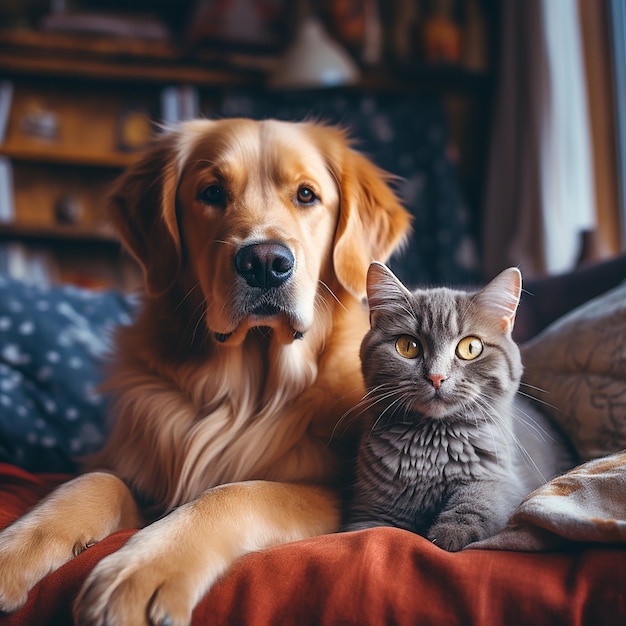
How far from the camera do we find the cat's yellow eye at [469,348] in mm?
1188

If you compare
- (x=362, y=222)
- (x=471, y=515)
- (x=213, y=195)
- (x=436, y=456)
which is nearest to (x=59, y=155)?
(x=213, y=195)

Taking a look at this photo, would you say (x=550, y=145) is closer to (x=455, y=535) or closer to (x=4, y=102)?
(x=455, y=535)

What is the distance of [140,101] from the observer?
4.28m

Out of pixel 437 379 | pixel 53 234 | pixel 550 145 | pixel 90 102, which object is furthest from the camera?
pixel 90 102

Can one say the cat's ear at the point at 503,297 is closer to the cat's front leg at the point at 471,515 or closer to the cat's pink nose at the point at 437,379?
the cat's pink nose at the point at 437,379

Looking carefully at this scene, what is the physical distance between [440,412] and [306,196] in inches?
25.8

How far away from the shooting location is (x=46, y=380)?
6.70 feet

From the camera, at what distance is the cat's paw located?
1.03m

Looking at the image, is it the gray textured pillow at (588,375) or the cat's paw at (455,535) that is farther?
the gray textured pillow at (588,375)

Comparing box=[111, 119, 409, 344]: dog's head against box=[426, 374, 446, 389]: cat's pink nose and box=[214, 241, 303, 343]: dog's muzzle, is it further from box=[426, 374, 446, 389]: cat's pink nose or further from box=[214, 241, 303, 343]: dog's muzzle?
box=[426, 374, 446, 389]: cat's pink nose

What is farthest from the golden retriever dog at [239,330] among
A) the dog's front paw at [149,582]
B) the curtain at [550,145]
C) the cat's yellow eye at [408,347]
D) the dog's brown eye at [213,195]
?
the curtain at [550,145]

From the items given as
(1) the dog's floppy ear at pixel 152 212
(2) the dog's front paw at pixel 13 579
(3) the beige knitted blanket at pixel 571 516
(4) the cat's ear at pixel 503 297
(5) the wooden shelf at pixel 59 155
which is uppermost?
(5) the wooden shelf at pixel 59 155

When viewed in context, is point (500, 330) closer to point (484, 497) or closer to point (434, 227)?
point (484, 497)

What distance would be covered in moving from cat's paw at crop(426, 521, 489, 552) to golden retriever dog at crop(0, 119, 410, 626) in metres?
0.26
